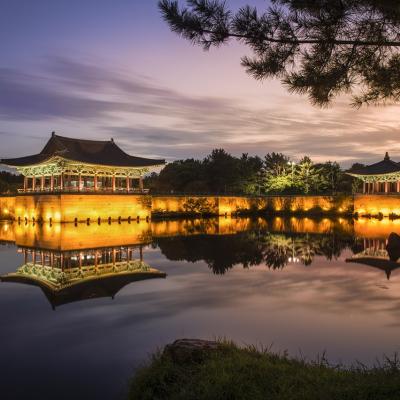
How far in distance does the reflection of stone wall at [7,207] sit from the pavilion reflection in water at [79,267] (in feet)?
59.7

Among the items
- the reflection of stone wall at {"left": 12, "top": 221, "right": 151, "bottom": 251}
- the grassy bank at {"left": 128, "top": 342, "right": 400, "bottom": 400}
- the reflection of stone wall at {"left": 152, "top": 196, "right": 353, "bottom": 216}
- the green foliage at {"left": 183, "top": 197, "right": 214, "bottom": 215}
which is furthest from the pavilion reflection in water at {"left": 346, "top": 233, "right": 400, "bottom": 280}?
the green foliage at {"left": 183, "top": 197, "right": 214, "bottom": 215}

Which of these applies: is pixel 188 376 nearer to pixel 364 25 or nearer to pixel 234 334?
pixel 234 334

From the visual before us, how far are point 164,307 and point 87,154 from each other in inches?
1150

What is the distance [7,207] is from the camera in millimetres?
40375

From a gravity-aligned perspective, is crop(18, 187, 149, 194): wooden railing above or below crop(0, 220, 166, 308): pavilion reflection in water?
above

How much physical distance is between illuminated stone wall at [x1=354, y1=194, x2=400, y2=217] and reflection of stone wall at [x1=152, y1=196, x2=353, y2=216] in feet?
4.94

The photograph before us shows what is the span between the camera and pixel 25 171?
38.8m

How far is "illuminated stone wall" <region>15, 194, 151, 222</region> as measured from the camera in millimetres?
32781

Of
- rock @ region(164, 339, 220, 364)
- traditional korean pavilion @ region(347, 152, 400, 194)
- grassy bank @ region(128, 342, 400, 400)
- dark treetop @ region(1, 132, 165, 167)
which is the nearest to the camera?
grassy bank @ region(128, 342, 400, 400)

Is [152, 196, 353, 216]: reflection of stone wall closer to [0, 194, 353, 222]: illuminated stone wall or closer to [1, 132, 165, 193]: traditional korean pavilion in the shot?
[0, 194, 353, 222]: illuminated stone wall

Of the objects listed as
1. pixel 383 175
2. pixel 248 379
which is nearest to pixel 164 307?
pixel 248 379

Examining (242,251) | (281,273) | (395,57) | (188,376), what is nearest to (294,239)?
(242,251)

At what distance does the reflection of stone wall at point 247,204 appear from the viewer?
44.4 meters

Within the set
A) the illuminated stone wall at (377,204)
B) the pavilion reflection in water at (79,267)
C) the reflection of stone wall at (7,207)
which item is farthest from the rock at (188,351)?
the illuminated stone wall at (377,204)
